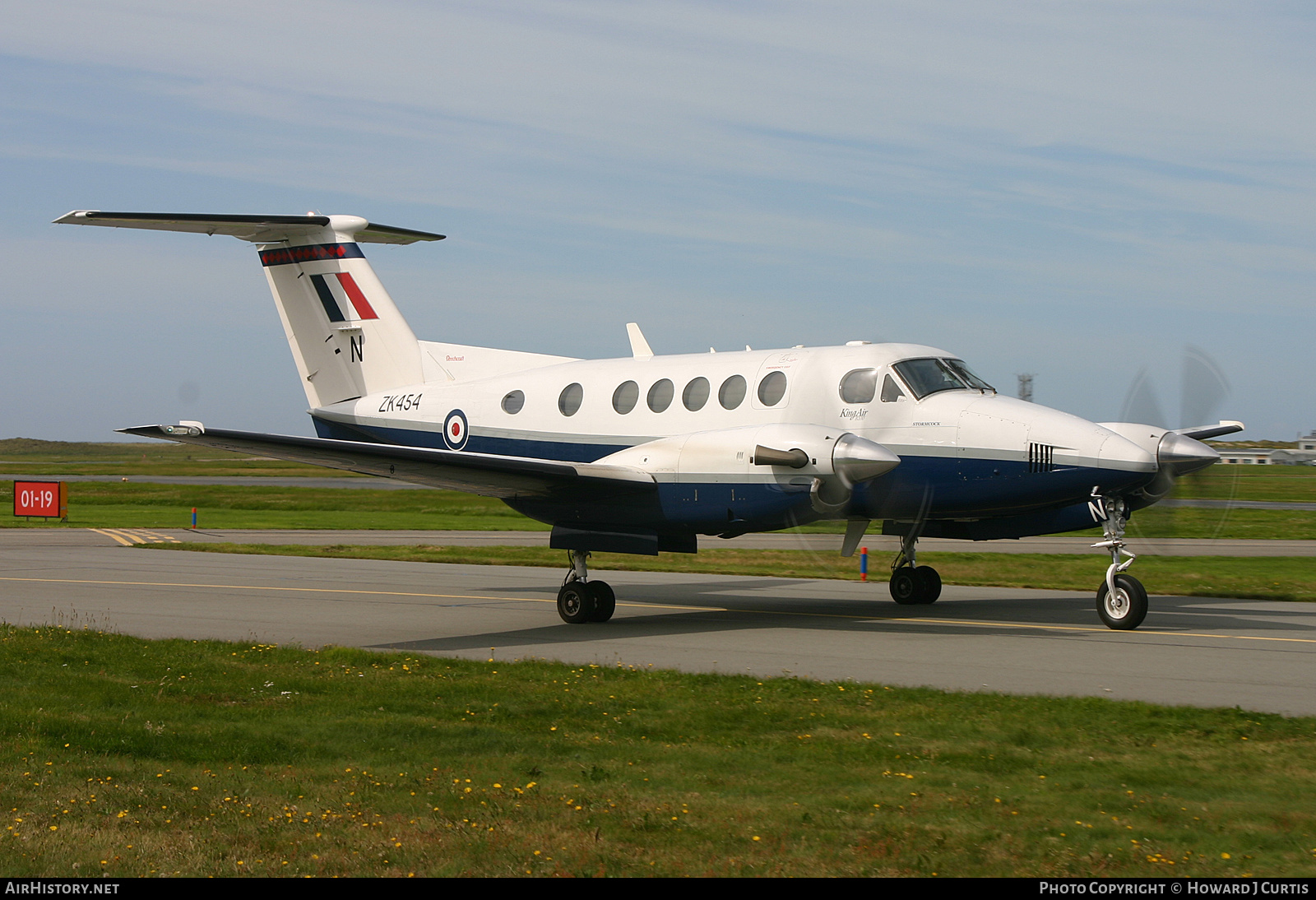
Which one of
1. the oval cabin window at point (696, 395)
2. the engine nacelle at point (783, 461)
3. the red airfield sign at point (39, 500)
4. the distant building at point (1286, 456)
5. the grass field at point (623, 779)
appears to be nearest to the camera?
the grass field at point (623, 779)

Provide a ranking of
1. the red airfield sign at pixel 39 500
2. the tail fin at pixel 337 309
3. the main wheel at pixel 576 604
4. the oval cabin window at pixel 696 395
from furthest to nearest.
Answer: the red airfield sign at pixel 39 500 → the tail fin at pixel 337 309 → the oval cabin window at pixel 696 395 → the main wheel at pixel 576 604

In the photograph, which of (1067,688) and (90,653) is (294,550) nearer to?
(90,653)

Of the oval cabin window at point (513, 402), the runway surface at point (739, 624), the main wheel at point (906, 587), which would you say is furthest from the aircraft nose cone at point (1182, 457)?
the oval cabin window at point (513, 402)

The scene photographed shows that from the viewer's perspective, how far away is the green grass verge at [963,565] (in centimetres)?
2033

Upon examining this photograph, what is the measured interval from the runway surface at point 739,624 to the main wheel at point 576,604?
22cm

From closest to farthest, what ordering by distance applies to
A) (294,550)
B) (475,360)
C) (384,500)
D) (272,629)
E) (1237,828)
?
(1237,828), (272,629), (475,360), (294,550), (384,500)

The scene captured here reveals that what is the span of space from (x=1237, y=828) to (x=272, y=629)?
38.5 feet

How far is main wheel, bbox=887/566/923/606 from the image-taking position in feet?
56.7

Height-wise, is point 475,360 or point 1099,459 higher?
point 475,360

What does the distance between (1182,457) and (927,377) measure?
10.5 ft

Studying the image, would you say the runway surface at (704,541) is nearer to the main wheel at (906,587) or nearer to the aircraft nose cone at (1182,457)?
the main wheel at (906,587)

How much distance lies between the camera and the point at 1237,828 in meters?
5.98

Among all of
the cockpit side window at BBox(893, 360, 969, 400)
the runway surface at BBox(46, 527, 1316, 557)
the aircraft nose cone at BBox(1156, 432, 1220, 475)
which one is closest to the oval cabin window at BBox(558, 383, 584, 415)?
the cockpit side window at BBox(893, 360, 969, 400)
